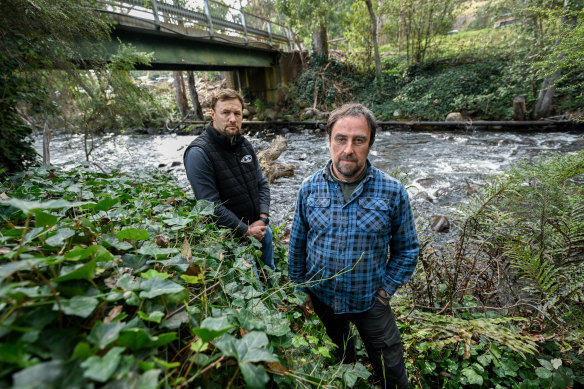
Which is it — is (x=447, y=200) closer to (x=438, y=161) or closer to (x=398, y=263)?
(x=438, y=161)

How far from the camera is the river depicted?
6633 mm

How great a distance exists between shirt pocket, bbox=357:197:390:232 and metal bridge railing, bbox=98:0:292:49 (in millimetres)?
8962

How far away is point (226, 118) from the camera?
8.71ft

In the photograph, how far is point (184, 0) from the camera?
1053cm

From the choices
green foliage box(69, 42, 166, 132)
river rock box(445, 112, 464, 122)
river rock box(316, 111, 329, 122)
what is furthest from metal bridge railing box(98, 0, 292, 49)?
river rock box(445, 112, 464, 122)

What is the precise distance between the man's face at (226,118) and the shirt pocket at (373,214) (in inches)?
61.0

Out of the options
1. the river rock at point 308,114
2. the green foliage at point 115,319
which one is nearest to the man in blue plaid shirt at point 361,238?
the green foliage at point 115,319

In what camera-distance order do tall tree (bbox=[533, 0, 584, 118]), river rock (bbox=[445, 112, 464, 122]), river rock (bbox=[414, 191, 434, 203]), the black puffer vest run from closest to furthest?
1. the black puffer vest
2. tall tree (bbox=[533, 0, 584, 118])
3. river rock (bbox=[414, 191, 434, 203])
4. river rock (bbox=[445, 112, 464, 122])

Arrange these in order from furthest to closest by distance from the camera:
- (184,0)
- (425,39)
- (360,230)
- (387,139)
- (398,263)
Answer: (425,39) → (387,139) → (184,0) → (398,263) → (360,230)

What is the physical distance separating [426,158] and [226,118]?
27.7 feet

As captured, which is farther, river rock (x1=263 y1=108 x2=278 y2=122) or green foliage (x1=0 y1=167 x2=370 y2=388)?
river rock (x1=263 y1=108 x2=278 y2=122)

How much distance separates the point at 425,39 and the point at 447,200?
14085mm

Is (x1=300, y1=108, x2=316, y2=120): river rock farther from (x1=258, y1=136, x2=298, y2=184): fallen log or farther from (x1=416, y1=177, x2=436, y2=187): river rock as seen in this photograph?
(x1=416, y1=177, x2=436, y2=187): river rock

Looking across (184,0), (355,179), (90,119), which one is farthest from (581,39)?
(184,0)
